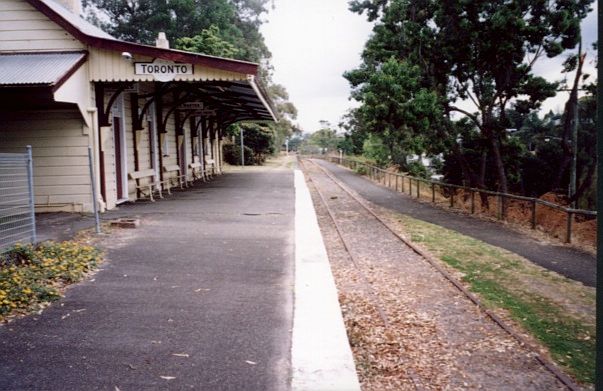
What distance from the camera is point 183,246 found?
28.8 feet

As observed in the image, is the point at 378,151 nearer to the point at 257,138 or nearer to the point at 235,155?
the point at 257,138

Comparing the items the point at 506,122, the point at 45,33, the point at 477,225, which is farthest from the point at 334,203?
the point at 45,33

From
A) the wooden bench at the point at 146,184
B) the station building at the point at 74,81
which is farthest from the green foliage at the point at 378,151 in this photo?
the station building at the point at 74,81

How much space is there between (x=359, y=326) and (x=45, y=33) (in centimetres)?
1080

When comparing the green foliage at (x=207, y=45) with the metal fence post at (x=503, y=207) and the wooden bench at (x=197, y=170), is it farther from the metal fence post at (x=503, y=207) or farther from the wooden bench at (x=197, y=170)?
the metal fence post at (x=503, y=207)

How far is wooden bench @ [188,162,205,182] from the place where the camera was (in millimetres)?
22664

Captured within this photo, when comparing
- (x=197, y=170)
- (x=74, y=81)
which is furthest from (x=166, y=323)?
(x=197, y=170)

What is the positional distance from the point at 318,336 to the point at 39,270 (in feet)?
13.2

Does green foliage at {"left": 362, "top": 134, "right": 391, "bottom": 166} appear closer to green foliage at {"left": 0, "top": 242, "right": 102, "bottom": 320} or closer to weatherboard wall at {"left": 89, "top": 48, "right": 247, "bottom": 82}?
weatherboard wall at {"left": 89, "top": 48, "right": 247, "bottom": 82}

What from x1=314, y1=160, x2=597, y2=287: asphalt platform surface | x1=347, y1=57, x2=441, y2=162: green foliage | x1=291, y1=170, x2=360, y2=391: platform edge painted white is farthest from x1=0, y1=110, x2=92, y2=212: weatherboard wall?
x1=314, y1=160, x2=597, y2=287: asphalt platform surface

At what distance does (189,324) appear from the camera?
16.9 ft

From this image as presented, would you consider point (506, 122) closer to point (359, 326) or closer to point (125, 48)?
point (125, 48)

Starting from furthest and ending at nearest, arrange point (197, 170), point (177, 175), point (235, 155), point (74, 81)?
point (235, 155), point (197, 170), point (177, 175), point (74, 81)

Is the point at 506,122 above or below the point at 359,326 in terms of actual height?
above
